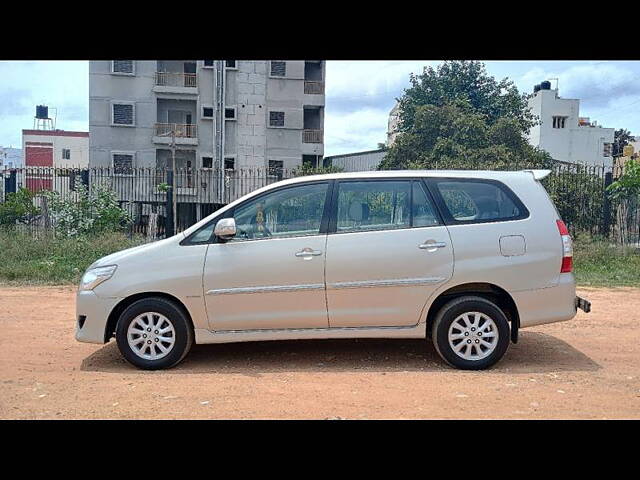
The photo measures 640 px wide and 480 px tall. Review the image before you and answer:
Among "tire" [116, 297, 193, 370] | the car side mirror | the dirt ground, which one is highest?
the car side mirror

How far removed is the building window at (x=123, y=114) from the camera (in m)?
33.6

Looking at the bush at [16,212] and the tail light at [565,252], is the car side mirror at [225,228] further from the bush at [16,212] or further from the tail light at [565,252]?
the bush at [16,212]

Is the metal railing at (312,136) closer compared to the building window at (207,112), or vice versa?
the building window at (207,112)

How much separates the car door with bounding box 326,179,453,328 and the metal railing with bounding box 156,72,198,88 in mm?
30104

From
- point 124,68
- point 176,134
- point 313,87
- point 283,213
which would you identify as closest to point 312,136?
point 313,87

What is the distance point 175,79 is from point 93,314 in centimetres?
3004

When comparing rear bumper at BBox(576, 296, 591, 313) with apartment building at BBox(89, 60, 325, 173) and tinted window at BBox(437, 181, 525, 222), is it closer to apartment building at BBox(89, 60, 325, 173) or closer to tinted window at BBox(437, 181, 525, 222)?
tinted window at BBox(437, 181, 525, 222)

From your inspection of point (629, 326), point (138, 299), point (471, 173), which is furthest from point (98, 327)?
point (629, 326)

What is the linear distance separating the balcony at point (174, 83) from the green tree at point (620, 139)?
36.9 m

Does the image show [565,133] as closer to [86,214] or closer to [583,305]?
[86,214]

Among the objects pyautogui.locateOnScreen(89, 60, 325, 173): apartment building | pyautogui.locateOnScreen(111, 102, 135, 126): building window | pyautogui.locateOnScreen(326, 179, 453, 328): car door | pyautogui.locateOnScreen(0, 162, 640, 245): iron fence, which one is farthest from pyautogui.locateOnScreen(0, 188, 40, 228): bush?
pyautogui.locateOnScreen(111, 102, 135, 126): building window

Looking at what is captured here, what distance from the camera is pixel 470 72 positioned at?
38.7 meters

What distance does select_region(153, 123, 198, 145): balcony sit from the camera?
34062 mm

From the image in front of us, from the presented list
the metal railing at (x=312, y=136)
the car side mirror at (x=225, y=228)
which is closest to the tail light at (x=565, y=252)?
the car side mirror at (x=225, y=228)
